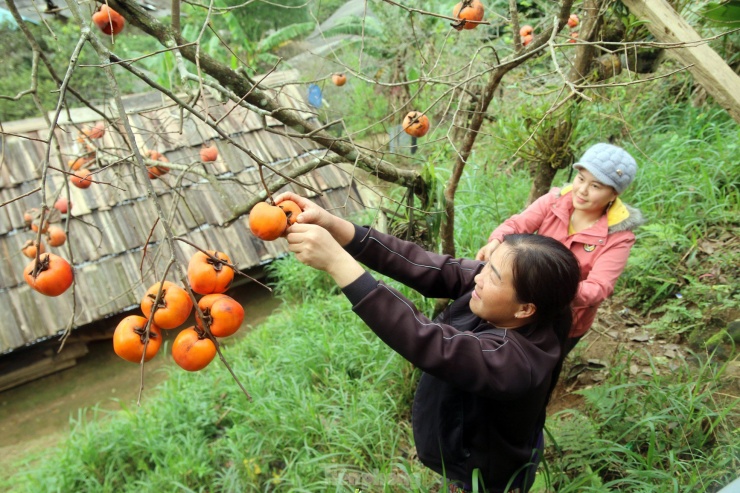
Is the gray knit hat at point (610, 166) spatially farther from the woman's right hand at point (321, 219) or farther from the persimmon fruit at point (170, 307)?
the persimmon fruit at point (170, 307)

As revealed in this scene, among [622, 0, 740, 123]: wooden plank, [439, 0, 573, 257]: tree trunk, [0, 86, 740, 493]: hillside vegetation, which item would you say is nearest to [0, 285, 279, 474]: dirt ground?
[0, 86, 740, 493]: hillside vegetation

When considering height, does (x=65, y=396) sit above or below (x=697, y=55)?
below

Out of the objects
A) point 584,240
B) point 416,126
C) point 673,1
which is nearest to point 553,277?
point 584,240

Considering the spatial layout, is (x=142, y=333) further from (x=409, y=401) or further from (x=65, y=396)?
(x=65, y=396)

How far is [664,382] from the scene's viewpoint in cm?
221

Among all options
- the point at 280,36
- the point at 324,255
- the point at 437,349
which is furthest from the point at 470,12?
the point at 280,36

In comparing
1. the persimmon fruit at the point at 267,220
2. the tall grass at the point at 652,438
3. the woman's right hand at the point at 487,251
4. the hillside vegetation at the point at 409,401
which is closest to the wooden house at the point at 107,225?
the hillside vegetation at the point at 409,401

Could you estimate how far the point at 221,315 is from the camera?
3.44ft

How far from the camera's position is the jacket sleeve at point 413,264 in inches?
56.9

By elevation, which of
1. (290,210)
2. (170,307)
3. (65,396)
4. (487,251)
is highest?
(290,210)

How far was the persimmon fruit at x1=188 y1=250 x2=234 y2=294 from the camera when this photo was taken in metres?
1.08

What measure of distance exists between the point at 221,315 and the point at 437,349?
0.49 m

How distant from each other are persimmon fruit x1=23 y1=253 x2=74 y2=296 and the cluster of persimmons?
1.04 ft

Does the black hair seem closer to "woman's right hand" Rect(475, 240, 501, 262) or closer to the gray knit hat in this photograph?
"woman's right hand" Rect(475, 240, 501, 262)
